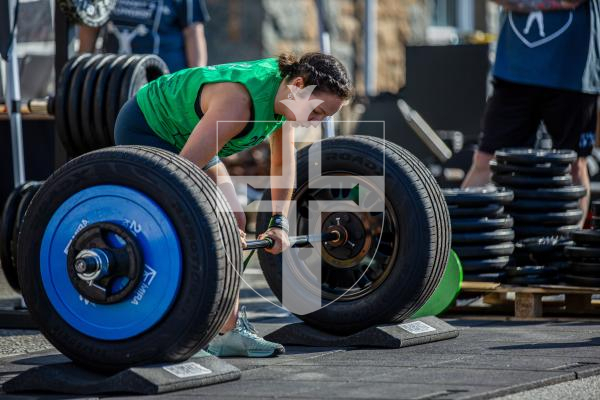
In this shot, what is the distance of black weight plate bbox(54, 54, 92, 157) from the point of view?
234 inches

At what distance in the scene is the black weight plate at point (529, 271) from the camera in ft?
20.2

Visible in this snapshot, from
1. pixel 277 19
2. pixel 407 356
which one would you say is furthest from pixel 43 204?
pixel 277 19

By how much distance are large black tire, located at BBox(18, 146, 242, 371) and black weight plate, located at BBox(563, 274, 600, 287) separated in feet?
8.15

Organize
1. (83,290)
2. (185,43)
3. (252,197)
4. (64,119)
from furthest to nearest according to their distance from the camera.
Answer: (252,197), (185,43), (64,119), (83,290)

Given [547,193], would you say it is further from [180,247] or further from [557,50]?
[180,247]

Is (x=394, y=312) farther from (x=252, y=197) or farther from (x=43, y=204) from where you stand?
(x=252, y=197)

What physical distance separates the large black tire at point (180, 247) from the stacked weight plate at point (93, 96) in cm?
168

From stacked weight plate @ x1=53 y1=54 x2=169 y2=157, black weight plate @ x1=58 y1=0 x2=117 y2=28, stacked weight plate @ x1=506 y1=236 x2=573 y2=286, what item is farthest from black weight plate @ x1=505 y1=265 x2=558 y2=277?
black weight plate @ x1=58 y1=0 x2=117 y2=28

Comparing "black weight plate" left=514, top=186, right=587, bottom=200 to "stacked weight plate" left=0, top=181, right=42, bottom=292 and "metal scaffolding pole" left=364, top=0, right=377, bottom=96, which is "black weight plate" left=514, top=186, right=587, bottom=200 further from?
"metal scaffolding pole" left=364, top=0, right=377, bottom=96

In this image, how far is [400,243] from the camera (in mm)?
5000

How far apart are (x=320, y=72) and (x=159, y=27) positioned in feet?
10.2

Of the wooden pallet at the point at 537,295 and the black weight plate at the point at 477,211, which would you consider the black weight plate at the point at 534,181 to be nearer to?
the black weight plate at the point at 477,211

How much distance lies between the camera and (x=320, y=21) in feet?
25.8

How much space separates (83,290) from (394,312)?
142cm
